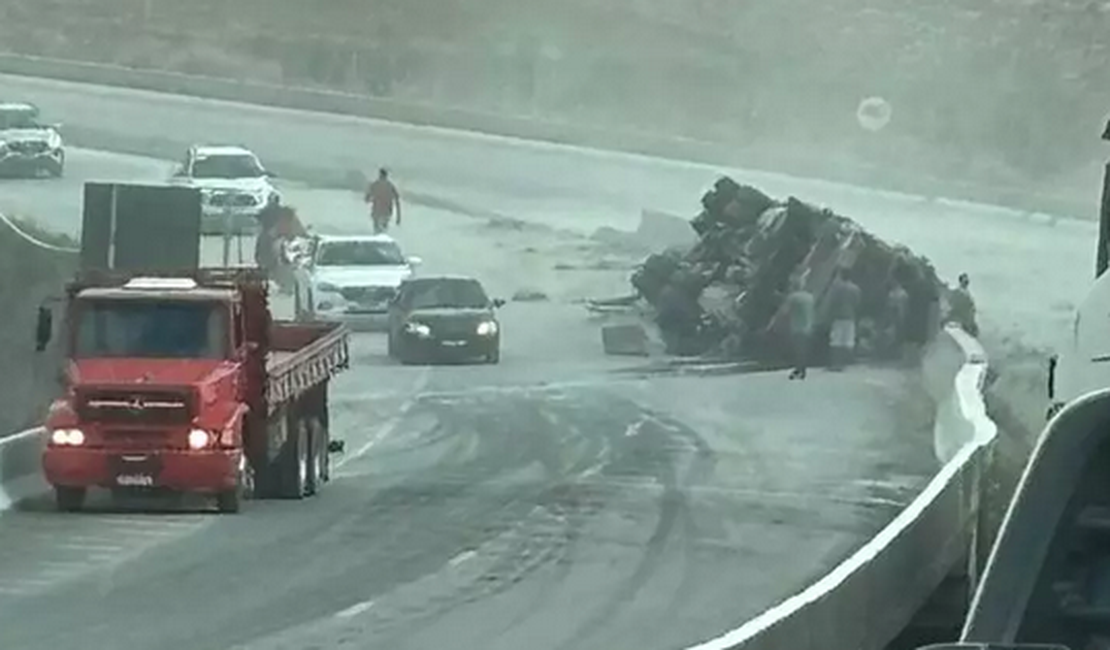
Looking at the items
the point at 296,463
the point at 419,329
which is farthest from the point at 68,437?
the point at 419,329

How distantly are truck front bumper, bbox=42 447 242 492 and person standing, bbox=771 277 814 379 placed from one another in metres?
10.4

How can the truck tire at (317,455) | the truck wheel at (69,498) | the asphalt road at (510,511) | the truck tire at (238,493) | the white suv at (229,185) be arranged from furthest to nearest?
the white suv at (229,185) < the truck tire at (317,455) < the truck wheel at (69,498) < the truck tire at (238,493) < the asphalt road at (510,511)

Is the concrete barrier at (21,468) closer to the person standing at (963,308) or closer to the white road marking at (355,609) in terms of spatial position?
the white road marking at (355,609)

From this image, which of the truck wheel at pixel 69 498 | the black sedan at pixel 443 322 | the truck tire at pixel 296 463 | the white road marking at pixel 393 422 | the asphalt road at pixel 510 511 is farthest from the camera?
the black sedan at pixel 443 322

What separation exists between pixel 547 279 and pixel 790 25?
387 centimetres

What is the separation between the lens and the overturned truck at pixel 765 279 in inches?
1106

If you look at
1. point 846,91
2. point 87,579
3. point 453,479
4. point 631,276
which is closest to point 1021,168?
point 846,91

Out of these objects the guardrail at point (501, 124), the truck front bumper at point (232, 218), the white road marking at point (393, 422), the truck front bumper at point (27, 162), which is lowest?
the white road marking at point (393, 422)

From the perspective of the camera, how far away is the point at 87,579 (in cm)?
1634

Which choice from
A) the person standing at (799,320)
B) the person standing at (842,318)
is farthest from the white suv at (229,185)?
the person standing at (842,318)

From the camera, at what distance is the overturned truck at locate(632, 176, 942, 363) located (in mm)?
28094

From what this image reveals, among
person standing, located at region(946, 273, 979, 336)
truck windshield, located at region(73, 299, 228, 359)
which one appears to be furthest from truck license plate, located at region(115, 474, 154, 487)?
person standing, located at region(946, 273, 979, 336)

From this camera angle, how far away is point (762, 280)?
92.6 ft

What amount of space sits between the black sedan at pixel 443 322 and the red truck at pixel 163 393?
842cm
